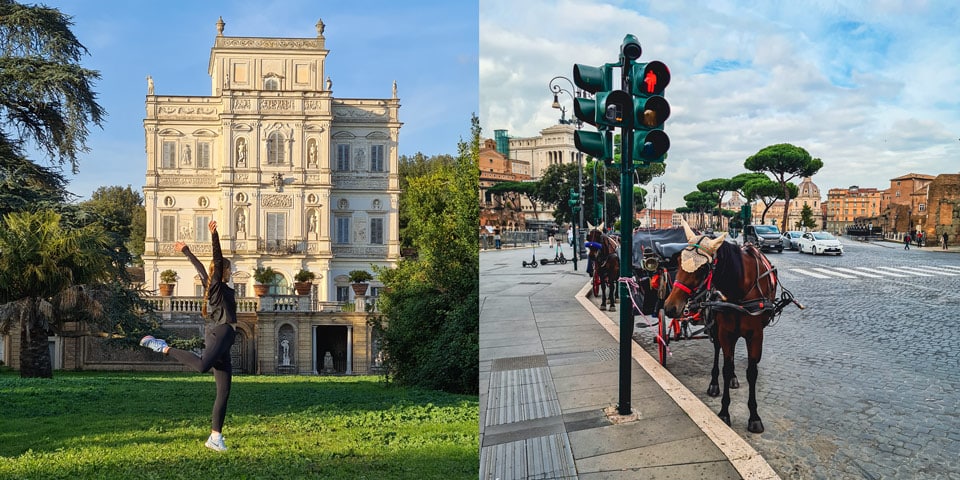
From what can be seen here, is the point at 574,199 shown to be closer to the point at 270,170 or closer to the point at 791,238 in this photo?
the point at 791,238

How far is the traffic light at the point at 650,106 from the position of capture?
3855 mm

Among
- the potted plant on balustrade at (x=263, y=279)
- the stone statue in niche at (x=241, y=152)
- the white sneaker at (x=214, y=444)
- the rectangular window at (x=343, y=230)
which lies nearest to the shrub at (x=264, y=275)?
the potted plant on balustrade at (x=263, y=279)

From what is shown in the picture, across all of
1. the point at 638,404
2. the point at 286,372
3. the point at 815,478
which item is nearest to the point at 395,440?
the point at 286,372

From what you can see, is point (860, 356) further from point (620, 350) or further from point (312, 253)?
point (312, 253)

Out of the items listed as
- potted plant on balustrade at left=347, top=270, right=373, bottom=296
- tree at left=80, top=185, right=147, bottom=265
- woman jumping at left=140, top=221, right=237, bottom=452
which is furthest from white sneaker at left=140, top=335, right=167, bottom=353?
potted plant on balustrade at left=347, top=270, right=373, bottom=296

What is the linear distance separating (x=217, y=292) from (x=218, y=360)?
0.41 metres

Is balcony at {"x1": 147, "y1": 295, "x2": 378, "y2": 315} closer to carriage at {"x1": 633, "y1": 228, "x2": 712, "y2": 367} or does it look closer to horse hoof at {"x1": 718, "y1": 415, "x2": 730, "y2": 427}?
carriage at {"x1": 633, "y1": 228, "x2": 712, "y2": 367}

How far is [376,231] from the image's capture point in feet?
18.1

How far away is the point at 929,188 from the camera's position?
390 centimetres

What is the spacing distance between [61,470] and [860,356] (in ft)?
13.5

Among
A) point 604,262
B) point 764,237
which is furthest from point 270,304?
point 764,237

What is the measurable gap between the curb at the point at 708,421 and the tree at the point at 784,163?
1205 mm

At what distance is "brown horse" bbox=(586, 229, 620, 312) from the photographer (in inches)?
172

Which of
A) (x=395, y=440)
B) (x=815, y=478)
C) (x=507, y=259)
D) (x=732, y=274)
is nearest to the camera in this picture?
(x=815, y=478)
